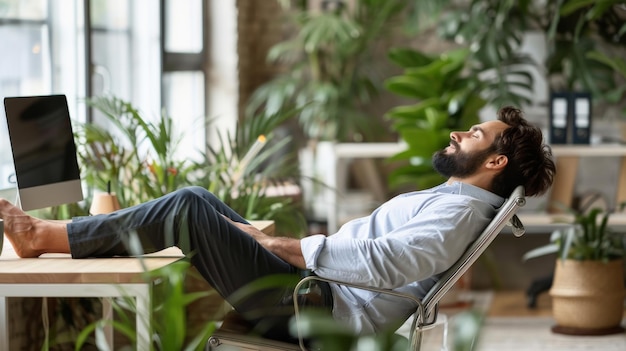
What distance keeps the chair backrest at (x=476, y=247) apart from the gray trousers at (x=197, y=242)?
15.3 inches

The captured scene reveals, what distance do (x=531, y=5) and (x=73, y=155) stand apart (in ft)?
12.2

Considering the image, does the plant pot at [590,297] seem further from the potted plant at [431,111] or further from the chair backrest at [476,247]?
the chair backrest at [476,247]

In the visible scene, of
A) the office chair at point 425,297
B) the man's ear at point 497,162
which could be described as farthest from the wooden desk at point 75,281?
the man's ear at point 497,162

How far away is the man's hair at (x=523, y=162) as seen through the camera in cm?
298

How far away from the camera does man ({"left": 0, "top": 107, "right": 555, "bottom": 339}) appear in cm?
273

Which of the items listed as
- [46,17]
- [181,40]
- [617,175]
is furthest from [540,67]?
[46,17]

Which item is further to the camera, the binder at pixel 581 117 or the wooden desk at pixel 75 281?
the binder at pixel 581 117

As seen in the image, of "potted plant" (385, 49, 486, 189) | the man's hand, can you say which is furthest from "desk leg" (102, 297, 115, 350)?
"potted plant" (385, 49, 486, 189)

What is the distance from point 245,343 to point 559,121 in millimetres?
3276

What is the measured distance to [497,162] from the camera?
118 inches

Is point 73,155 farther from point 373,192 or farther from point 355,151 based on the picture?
point 373,192

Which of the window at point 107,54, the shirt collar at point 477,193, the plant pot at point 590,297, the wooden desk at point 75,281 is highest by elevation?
the window at point 107,54

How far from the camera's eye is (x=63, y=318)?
3744 millimetres

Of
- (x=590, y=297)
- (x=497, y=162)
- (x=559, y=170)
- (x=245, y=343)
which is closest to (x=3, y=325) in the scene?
(x=245, y=343)
